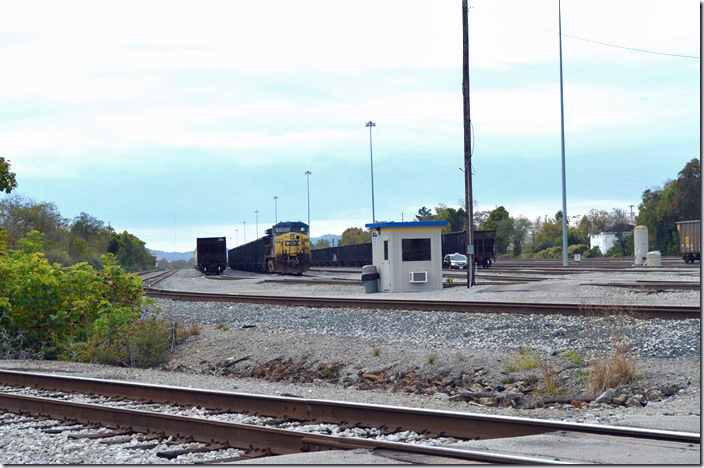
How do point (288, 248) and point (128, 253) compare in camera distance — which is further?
point (128, 253)

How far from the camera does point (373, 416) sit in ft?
28.2

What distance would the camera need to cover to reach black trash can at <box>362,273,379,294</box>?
29.5 metres

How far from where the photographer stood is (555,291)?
26.4 m

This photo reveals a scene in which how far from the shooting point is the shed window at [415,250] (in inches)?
1144

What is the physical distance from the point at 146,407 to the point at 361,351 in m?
5.74

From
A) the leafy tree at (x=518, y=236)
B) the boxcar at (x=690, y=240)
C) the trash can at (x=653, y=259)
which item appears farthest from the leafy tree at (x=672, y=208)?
the trash can at (x=653, y=259)

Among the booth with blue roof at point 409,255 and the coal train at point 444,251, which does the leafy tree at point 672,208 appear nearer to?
the coal train at point 444,251

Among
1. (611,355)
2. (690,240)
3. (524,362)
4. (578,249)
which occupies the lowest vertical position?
(524,362)

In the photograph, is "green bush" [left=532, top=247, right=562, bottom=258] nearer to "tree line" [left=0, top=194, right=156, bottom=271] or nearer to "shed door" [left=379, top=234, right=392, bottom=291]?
"tree line" [left=0, top=194, right=156, bottom=271]

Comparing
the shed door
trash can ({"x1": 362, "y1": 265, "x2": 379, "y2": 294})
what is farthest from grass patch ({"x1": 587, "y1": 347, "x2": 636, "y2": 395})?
trash can ({"x1": 362, "y1": 265, "x2": 379, "y2": 294})

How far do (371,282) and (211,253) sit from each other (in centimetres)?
3879

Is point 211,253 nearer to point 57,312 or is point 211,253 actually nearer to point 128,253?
point 57,312

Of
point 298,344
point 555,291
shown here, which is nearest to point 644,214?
point 555,291

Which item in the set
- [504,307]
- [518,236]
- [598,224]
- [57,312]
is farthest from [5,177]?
[598,224]
